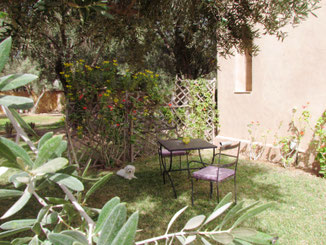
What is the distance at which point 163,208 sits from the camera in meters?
3.92

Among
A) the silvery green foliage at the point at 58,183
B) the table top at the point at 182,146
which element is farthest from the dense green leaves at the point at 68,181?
the table top at the point at 182,146

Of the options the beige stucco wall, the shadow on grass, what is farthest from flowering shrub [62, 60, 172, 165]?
the beige stucco wall

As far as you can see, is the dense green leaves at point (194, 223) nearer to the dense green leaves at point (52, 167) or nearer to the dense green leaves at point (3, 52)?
the dense green leaves at point (52, 167)

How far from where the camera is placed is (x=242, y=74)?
22.7 feet

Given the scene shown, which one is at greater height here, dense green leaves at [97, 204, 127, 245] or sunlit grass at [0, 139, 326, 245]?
dense green leaves at [97, 204, 127, 245]

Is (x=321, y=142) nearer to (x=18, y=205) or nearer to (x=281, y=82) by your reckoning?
(x=281, y=82)

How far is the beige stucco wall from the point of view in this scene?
5066 millimetres

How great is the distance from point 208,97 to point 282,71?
2285mm

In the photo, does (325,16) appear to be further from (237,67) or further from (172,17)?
(172,17)

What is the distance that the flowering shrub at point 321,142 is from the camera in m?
4.87

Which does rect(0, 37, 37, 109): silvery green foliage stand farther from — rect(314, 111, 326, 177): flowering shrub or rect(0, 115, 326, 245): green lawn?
rect(314, 111, 326, 177): flowering shrub

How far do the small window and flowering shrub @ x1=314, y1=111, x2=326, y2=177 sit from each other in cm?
208

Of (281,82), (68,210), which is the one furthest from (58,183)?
(281,82)

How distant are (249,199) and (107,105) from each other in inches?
144
